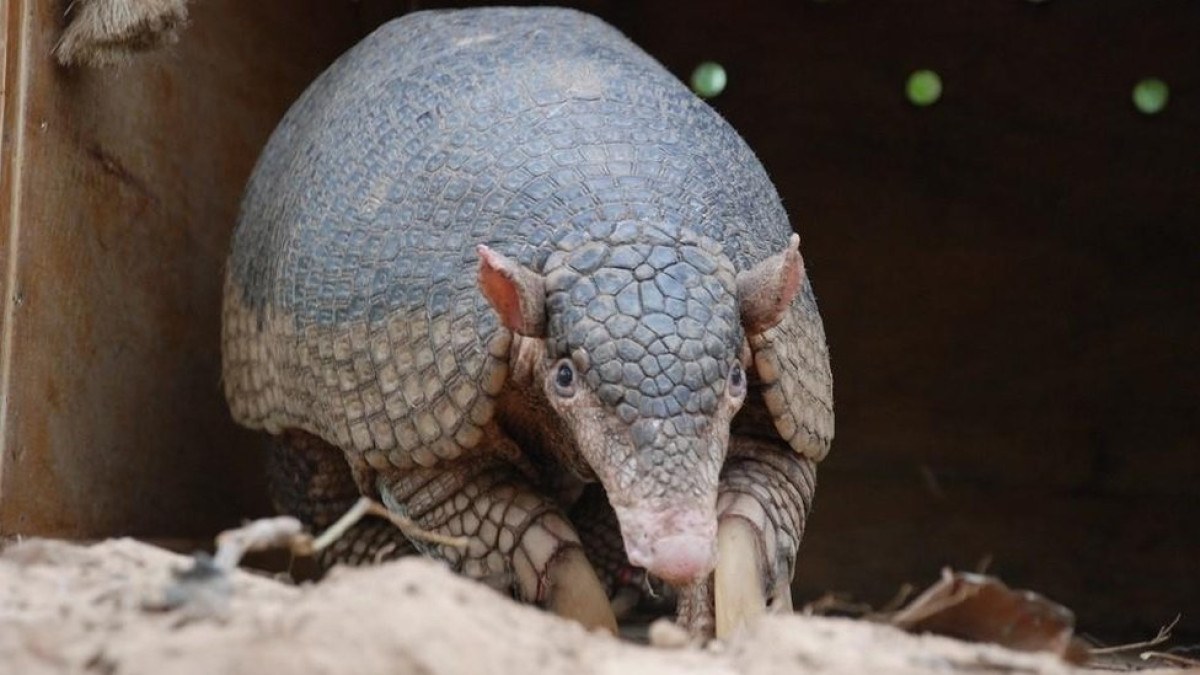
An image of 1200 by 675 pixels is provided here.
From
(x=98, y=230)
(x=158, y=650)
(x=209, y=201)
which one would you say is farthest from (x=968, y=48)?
(x=158, y=650)

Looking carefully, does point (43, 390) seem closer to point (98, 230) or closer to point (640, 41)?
point (98, 230)

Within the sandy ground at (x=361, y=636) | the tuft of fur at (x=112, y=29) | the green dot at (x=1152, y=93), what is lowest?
the sandy ground at (x=361, y=636)

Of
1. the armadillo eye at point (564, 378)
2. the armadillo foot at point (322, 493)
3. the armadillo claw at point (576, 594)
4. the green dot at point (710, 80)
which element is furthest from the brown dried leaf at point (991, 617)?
the green dot at point (710, 80)

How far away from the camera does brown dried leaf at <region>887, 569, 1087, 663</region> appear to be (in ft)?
10.6

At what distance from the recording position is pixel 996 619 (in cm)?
331

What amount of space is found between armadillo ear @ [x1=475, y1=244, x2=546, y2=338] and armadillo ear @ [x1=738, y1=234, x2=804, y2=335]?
0.53 meters

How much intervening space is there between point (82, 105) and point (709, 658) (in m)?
3.55

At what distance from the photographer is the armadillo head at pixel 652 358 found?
3785 millimetres

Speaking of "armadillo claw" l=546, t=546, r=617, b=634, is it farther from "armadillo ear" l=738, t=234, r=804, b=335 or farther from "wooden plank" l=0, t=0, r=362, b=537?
"wooden plank" l=0, t=0, r=362, b=537

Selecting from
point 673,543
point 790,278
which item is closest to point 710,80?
point 790,278

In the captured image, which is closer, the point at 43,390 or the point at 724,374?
the point at 724,374

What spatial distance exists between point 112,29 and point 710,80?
387cm

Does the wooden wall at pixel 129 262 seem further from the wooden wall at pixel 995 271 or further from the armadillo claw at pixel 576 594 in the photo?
the wooden wall at pixel 995 271

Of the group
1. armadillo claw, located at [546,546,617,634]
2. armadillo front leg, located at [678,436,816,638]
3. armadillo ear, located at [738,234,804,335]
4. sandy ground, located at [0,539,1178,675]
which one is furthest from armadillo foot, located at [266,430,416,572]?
sandy ground, located at [0,539,1178,675]
